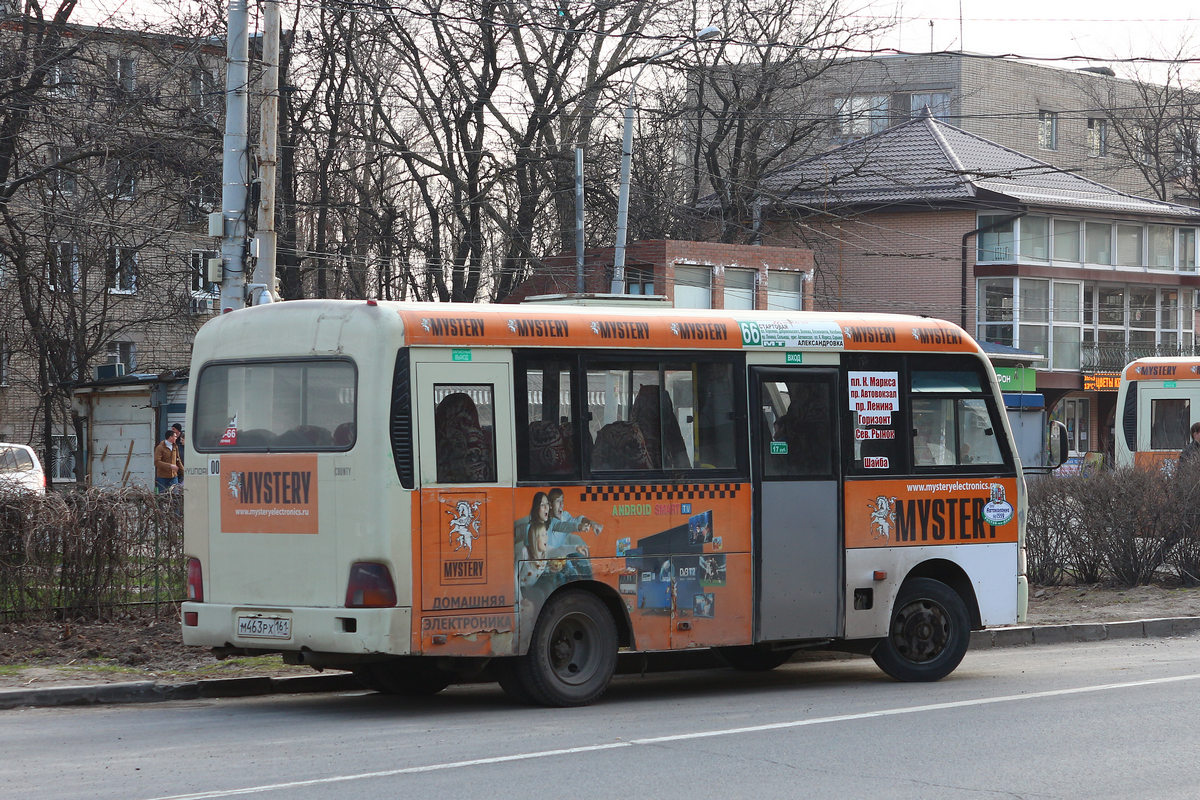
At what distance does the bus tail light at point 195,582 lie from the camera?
33.2ft

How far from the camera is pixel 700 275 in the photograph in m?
38.3

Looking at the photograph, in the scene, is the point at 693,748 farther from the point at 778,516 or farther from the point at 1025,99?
the point at 1025,99

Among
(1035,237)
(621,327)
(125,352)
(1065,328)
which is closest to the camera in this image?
(621,327)

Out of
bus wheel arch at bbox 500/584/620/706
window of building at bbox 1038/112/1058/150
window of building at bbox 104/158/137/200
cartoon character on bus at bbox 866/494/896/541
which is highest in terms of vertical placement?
window of building at bbox 1038/112/1058/150

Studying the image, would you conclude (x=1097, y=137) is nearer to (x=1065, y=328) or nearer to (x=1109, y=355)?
(x=1109, y=355)

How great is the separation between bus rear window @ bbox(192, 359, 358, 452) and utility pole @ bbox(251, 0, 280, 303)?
4482 millimetres

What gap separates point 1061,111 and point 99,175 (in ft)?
142

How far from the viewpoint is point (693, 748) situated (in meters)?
8.37

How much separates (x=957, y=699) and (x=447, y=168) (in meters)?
24.4

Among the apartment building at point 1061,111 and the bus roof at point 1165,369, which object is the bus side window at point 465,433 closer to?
the bus roof at point 1165,369

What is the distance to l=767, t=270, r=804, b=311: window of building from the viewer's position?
40094 mm

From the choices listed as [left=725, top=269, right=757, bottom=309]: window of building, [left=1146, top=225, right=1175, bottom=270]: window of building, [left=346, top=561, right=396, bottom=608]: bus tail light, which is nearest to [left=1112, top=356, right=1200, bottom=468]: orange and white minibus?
[left=725, top=269, right=757, bottom=309]: window of building

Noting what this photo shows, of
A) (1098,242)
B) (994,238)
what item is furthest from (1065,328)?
(994,238)

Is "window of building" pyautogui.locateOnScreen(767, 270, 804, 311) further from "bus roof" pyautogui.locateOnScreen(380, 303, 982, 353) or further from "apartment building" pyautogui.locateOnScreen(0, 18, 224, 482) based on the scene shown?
"bus roof" pyautogui.locateOnScreen(380, 303, 982, 353)
